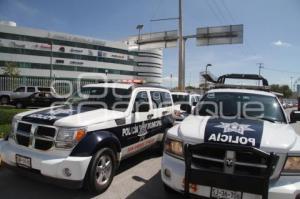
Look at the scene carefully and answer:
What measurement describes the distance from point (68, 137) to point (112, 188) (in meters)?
1.30

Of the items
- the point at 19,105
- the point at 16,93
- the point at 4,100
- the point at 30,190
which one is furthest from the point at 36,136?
the point at 4,100

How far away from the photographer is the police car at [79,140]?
4230 mm

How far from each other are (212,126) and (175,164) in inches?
29.2

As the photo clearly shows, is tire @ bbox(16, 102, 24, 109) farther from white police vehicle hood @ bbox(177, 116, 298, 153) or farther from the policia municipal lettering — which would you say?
the policia municipal lettering

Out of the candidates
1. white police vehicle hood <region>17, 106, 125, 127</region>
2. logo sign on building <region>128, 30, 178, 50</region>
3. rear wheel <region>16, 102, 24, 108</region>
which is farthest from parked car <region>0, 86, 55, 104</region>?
white police vehicle hood <region>17, 106, 125, 127</region>

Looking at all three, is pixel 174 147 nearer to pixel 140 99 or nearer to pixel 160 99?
pixel 140 99

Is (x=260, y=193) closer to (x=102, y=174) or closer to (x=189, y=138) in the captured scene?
(x=189, y=138)

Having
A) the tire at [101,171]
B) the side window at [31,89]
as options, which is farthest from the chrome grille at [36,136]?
the side window at [31,89]

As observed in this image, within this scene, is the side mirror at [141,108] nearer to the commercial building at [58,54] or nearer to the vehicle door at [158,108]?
the vehicle door at [158,108]

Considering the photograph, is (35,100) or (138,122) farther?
(35,100)

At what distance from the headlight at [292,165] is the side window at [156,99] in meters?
3.84

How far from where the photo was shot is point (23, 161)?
14.5 feet

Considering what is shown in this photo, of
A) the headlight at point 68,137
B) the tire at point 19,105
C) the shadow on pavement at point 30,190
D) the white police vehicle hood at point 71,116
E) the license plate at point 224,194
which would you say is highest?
the white police vehicle hood at point 71,116

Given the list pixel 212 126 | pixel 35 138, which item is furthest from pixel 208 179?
pixel 35 138
